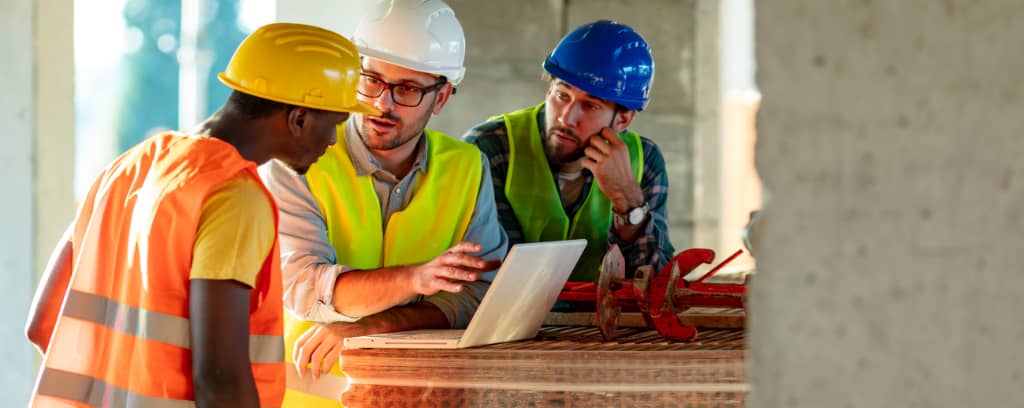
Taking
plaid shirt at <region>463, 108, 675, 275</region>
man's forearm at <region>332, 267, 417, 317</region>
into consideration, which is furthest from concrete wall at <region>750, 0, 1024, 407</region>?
plaid shirt at <region>463, 108, 675, 275</region>

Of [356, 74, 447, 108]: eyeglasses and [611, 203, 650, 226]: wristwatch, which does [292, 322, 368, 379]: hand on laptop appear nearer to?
[356, 74, 447, 108]: eyeglasses

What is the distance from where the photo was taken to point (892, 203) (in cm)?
170

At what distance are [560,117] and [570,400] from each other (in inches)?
75.0

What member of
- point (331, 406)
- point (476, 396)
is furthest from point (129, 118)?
point (476, 396)

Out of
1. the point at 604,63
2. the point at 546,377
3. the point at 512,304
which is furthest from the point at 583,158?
the point at 546,377

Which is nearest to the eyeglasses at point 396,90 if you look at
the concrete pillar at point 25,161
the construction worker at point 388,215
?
the construction worker at point 388,215

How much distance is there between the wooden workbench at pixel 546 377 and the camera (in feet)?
9.20

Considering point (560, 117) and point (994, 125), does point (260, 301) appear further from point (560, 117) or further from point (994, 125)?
point (560, 117)

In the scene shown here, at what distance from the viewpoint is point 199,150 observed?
8.62ft

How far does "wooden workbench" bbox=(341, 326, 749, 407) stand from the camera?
2.80 meters

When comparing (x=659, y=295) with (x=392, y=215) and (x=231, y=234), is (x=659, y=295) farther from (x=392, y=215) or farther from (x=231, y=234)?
(x=231, y=234)

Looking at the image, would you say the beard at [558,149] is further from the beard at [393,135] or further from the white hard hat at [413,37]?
the beard at [393,135]

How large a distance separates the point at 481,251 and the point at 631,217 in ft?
2.70

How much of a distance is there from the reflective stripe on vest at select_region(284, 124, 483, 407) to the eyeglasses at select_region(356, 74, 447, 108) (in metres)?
0.15
